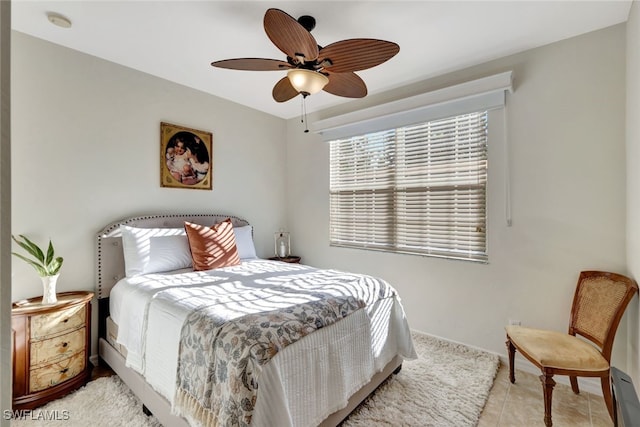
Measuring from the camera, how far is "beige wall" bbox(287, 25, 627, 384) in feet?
6.81

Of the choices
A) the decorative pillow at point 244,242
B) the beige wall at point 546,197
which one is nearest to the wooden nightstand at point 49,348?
the decorative pillow at point 244,242

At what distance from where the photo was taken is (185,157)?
10.2 feet

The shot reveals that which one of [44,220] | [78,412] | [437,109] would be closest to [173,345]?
[78,412]

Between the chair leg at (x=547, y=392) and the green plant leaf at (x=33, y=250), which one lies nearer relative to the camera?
the chair leg at (x=547, y=392)

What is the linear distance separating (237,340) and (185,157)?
7.87 ft

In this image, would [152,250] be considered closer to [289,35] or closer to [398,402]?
[289,35]

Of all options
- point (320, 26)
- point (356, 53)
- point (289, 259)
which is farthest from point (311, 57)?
point (289, 259)

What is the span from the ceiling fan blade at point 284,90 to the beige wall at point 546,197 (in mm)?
1434

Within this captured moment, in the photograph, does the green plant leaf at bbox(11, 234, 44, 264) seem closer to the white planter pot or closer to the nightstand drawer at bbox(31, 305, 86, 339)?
the white planter pot

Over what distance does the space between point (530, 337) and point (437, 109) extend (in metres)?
2.04

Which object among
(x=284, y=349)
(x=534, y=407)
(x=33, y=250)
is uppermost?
(x=33, y=250)

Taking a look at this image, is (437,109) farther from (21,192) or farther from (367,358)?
(21,192)

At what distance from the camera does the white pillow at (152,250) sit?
8.02 ft

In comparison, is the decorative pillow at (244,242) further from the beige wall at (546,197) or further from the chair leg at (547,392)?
the chair leg at (547,392)
